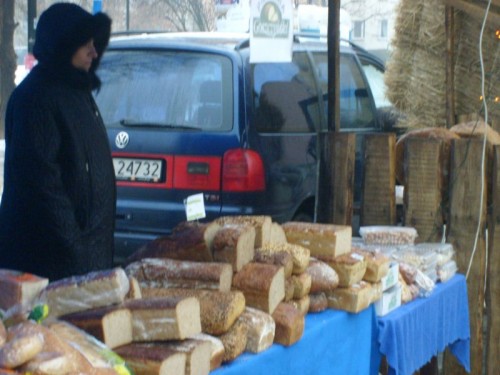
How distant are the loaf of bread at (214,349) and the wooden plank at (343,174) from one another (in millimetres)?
2187

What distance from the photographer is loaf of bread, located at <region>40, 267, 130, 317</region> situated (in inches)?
91.7

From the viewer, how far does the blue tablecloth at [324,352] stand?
2.70m

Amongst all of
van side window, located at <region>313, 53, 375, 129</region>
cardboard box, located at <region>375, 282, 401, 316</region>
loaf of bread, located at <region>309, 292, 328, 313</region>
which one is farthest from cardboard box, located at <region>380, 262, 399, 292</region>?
van side window, located at <region>313, 53, 375, 129</region>

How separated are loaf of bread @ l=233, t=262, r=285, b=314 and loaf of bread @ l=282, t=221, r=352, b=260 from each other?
1.57ft

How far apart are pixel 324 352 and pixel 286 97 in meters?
3.18

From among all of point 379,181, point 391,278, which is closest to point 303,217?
point 379,181

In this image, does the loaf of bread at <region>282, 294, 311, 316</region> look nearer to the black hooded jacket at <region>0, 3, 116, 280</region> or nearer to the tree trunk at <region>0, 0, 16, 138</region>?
the black hooded jacket at <region>0, 3, 116, 280</region>

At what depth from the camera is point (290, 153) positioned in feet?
19.5

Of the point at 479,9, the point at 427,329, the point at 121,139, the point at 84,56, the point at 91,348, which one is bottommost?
the point at 427,329

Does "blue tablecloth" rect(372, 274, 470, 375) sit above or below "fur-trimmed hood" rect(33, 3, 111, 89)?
below

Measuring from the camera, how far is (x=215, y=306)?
2.62 metres

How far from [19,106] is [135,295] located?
1.19 meters

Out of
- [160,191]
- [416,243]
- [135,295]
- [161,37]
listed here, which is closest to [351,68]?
[161,37]

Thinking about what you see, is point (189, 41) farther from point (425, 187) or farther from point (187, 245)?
point (187, 245)
